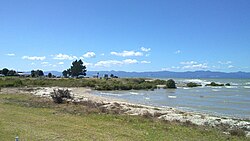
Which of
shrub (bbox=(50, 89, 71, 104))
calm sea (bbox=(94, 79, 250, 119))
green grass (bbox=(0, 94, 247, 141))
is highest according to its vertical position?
shrub (bbox=(50, 89, 71, 104))

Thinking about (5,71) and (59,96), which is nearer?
(59,96)

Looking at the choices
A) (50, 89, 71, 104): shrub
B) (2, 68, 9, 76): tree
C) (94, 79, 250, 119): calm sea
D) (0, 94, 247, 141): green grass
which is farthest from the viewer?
(2, 68, 9, 76): tree

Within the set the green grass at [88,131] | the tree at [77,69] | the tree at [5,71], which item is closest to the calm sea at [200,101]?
the green grass at [88,131]

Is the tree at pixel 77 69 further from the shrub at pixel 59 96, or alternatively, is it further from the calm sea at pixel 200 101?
the shrub at pixel 59 96

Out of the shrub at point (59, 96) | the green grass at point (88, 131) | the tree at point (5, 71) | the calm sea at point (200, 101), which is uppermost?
the tree at point (5, 71)

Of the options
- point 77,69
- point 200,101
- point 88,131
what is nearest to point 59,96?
Answer: point 88,131

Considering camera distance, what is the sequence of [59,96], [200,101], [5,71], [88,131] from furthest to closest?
[5,71] → [200,101] → [59,96] → [88,131]

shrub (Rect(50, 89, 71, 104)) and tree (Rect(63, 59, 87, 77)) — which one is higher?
tree (Rect(63, 59, 87, 77))

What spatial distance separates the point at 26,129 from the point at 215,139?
805 cm

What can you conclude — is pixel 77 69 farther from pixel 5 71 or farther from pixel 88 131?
pixel 88 131

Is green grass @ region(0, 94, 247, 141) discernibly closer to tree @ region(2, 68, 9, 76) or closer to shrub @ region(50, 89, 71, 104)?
shrub @ region(50, 89, 71, 104)

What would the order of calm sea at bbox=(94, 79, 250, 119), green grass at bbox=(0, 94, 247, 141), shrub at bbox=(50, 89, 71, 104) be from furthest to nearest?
calm sea at bbox=(94, 79, 250, 119), shrub at bbox=(50, 89, 71, 104), green grass at bbox=(0, 94, 247, 141)

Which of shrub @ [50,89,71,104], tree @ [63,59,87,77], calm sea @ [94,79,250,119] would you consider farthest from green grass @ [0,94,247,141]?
tree @ [63,59,87,77]

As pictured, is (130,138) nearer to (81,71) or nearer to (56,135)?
(56,135)
